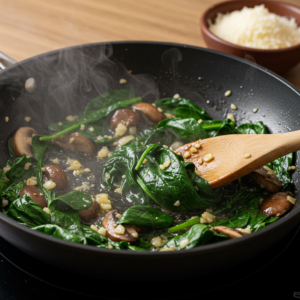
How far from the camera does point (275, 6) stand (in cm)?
245

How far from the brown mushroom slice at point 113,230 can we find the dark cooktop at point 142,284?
19 cm

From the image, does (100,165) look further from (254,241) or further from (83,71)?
(254,241)

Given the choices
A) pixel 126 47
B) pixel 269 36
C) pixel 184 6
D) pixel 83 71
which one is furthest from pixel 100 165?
pixel 184 6

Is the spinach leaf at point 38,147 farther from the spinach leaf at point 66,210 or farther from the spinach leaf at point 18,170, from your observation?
the spinach leaf at point 66,210

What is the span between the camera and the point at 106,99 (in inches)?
86.7

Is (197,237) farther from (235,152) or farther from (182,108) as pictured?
(182,108)

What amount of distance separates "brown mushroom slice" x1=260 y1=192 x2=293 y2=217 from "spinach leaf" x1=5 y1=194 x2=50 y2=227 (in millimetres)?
1005

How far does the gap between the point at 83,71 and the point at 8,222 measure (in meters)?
1.36

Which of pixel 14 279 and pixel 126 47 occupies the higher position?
pixel 126 47

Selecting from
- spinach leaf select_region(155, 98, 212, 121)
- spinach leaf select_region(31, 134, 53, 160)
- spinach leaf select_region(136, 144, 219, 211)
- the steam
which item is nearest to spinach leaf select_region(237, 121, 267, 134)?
spinach leaf select_region(155, 98, 212, 121)

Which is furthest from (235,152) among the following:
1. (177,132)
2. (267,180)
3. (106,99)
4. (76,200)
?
(106,99)

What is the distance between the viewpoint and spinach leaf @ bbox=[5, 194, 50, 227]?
4.59ft

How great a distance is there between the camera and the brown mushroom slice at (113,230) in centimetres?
131

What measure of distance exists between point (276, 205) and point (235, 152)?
12.2 inches
